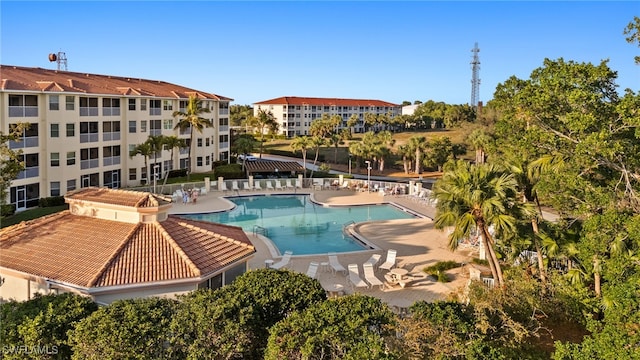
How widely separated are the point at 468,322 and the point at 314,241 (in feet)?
58.7

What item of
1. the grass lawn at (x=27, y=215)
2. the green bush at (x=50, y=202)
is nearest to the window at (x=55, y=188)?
the green bush at (x=50, y=202)

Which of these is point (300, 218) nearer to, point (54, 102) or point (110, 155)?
point (110, 155)

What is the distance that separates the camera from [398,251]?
2617cm

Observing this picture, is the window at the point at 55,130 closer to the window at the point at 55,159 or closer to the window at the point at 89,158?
the window at the point at 55,159

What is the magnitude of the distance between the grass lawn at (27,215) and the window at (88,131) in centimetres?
719

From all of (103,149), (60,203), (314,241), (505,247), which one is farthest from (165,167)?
(505,247)

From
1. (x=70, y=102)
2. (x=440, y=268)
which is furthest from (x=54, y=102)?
(x=440, y=268)

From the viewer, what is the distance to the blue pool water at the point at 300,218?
2841 centimetres

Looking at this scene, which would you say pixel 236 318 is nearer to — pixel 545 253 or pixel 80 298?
pixel 80 298

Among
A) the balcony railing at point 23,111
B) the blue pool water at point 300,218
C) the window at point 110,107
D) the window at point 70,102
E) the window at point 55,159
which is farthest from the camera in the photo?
the window at point 110,107

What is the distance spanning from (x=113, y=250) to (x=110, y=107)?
2895cm

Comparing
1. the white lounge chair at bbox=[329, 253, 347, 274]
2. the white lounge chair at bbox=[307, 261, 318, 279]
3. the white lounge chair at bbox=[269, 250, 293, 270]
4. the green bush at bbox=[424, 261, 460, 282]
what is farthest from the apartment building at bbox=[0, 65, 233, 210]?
the green bush at bbox=[424, 261, 460, 282]

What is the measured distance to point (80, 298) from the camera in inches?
494

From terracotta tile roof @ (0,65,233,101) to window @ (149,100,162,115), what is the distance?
0.74 meters
